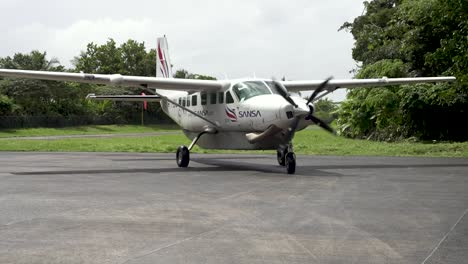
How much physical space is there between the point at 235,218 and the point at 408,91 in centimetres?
2947

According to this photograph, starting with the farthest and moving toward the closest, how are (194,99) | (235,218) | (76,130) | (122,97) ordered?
(76,130), (122,97), (194,99), (235,218)

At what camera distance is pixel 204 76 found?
13225 centimetres

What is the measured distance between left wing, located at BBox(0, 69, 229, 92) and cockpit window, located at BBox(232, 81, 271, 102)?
0.90 m

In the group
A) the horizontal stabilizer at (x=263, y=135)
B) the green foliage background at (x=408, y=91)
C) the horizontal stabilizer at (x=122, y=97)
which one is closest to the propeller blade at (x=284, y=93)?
the horizontal stabilizer at (x=263, y=135)

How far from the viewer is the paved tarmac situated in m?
6.95

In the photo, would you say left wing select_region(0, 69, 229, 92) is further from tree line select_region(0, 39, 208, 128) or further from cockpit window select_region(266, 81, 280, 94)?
tree line select_region(0, 39, 208, 128)

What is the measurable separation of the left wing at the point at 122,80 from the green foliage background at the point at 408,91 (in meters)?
13.7

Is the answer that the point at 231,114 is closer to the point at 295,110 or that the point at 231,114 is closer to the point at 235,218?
the point at 295,110

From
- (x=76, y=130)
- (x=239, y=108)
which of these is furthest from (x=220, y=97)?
(x=76, y=130)

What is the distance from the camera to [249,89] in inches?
806

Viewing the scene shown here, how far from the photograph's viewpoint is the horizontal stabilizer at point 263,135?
19019mm

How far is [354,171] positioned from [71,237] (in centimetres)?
1280

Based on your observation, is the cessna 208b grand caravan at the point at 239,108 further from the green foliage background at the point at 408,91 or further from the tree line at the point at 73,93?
the tree line at the point at 73,93

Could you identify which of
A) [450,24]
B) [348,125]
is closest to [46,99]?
[348,125]
